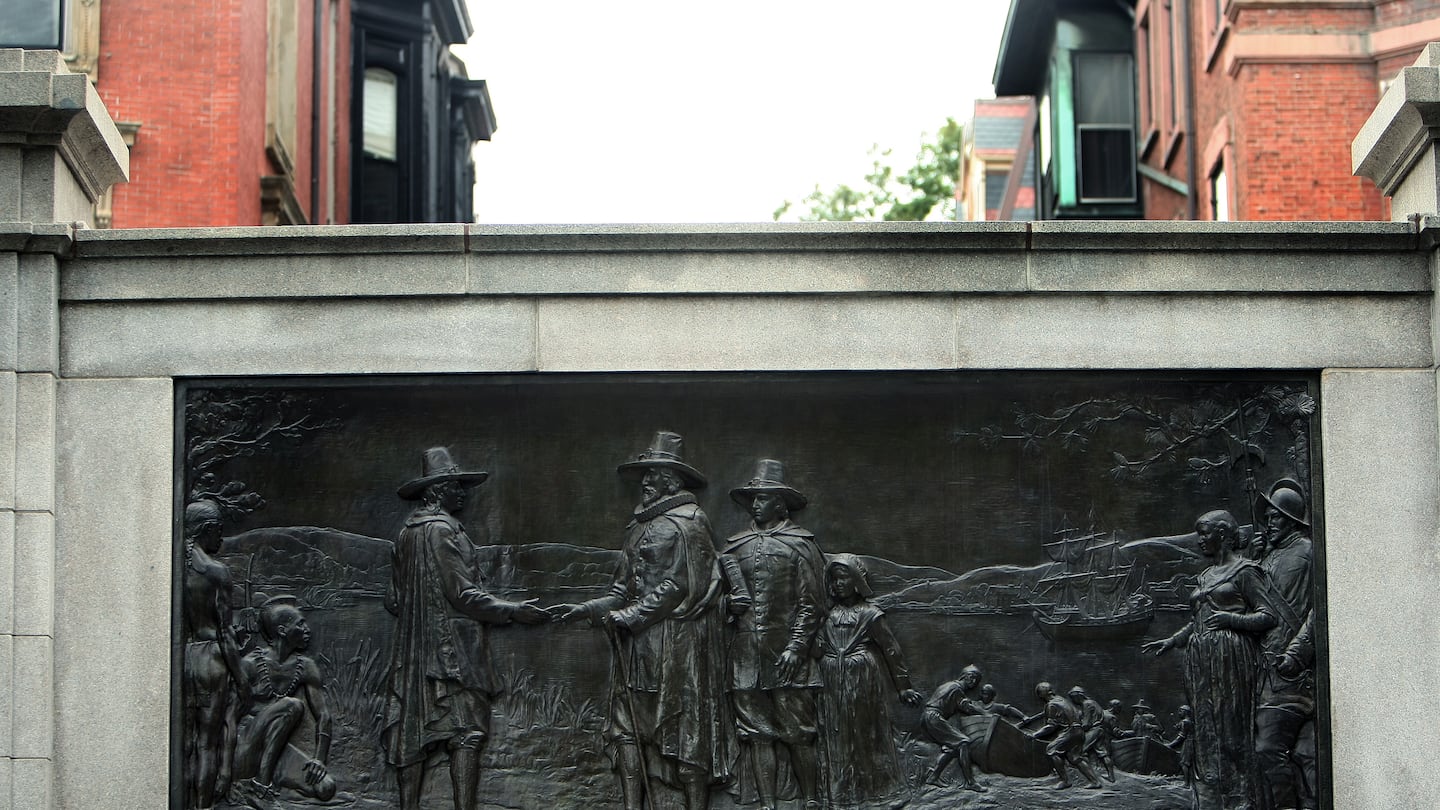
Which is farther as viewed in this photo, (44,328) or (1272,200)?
(1272,200)

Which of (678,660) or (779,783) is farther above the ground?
(678,660)

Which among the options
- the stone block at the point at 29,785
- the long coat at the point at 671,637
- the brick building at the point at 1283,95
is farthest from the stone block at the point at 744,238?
the brick building at the point at 1283,95

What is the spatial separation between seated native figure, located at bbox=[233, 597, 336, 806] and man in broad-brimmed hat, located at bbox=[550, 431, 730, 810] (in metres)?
1.54

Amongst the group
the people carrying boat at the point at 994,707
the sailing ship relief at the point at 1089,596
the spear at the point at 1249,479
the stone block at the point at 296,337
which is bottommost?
the people carrying boat at the point at 994,707

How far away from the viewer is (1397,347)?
1111cm

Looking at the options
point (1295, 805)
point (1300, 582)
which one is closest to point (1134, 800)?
point (1295, 805)

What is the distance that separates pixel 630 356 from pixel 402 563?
6.03 feet

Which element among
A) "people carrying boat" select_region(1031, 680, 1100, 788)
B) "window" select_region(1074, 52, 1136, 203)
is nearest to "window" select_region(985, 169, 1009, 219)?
"window" select_region(1074, 52, 1136, 203)

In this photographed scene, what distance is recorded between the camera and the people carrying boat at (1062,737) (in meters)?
11.0

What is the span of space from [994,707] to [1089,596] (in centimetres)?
88

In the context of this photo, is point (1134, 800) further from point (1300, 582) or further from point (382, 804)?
point (382, 804)

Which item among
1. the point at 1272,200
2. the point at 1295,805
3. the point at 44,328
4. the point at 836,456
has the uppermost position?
the point at 1272,200

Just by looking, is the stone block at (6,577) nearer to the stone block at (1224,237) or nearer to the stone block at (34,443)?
the stone block at (34,443)

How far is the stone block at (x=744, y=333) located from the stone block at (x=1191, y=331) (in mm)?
287
